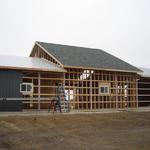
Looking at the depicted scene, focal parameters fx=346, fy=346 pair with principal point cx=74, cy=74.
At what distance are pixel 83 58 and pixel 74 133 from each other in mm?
14112

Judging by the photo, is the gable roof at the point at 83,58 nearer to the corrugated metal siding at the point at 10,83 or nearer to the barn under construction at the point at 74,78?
the barn under construction at the point at 74,78

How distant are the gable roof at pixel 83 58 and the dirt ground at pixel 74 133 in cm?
700

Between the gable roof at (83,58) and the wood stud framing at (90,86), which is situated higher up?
the gable roof at (83,58)

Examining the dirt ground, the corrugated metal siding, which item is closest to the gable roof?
the corrugated metal siding

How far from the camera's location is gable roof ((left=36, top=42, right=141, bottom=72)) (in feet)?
83.5

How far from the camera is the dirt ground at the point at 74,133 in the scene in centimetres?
1166

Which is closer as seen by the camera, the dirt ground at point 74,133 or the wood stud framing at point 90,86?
the dirt ground at point 74,133

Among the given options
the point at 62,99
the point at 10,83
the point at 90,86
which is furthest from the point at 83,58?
the point at 10,83

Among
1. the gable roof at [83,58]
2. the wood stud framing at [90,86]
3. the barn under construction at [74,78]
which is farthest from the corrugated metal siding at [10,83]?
the gable roof at [83,58]

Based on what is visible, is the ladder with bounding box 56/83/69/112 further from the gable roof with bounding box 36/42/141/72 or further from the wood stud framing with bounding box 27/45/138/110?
the gable roof with bounding box 36/42/141/72

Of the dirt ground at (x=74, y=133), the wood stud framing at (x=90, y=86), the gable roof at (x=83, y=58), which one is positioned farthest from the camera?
the gable roof at (x=83, y=58)

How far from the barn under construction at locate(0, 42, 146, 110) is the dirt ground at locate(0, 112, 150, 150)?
5.57 metres

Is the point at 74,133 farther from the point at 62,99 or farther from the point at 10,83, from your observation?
the point at 10,83

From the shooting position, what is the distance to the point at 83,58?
27.4 meters
